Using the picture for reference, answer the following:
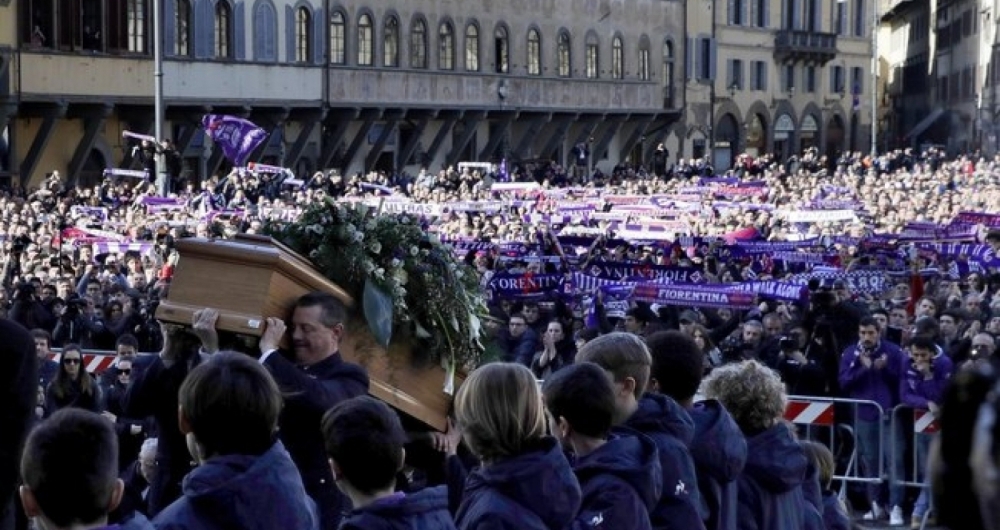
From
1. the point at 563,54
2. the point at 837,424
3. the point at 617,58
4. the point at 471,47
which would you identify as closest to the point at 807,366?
the point at 837,424

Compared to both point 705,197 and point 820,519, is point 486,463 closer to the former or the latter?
point 820,519

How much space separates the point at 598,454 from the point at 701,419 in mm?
846

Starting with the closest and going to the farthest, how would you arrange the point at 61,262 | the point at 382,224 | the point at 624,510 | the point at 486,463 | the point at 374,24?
1. the point at 486,463
2. the point at 624,510
3. the point at 382,224
4. the point at 61,262
5. the point at 374,24

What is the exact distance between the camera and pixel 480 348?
7555 mm

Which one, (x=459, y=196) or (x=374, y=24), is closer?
(x=459, y=196)

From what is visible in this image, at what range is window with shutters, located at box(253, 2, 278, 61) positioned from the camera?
51.0 meters

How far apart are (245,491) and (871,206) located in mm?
34078

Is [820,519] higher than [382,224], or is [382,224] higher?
[382,224]

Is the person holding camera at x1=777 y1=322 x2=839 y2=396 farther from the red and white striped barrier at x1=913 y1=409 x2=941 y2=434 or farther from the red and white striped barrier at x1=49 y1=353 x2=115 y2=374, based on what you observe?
the red and white striped barrier at x1=49 y1=353 x2=115 y2=374

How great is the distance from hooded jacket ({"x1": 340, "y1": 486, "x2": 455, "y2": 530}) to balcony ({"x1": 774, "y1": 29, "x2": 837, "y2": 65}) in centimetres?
7474

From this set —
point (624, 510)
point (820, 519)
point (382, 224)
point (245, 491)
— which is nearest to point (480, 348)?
point (382, 224)

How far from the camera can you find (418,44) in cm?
5762

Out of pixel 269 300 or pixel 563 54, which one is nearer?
pixel 269 300

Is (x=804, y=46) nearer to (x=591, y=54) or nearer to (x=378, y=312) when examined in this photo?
(x=591, y=54)
